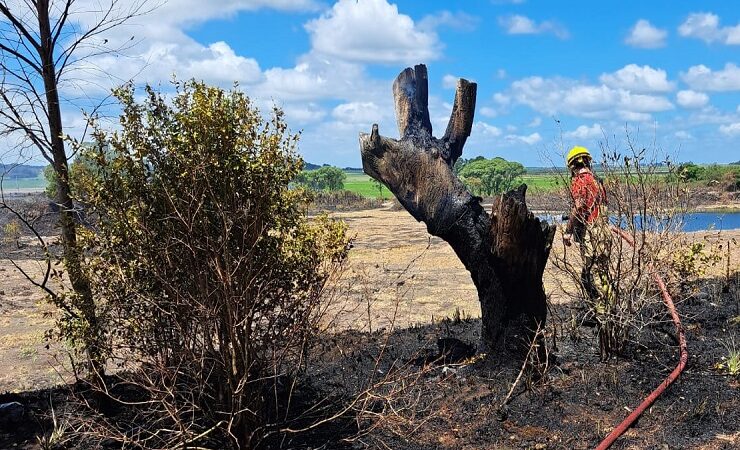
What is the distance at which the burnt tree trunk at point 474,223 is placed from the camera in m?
5.29

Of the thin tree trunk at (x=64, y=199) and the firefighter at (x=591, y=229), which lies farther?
the firefighter at (x=591, y=229)

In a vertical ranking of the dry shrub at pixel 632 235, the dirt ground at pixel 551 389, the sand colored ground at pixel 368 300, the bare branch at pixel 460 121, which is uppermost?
the bare branch at pixel 460 121

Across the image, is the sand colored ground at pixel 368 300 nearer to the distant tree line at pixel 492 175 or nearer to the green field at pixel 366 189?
the green field at pixel 366 189

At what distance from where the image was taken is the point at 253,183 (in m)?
4.53

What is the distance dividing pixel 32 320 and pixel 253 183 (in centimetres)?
905

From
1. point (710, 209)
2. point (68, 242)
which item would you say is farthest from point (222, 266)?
point (710, 209)

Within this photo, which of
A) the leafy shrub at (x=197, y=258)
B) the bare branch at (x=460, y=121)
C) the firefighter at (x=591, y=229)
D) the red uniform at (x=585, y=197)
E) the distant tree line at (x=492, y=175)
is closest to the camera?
the leafy shrub at (x=197, y=258)

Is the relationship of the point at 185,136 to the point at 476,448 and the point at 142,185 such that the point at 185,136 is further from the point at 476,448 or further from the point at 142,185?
the point at 476,448

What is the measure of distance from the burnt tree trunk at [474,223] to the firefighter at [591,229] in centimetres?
52

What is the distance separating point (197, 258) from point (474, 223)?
8.20ft

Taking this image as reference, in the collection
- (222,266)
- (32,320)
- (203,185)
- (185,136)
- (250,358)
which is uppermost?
(185,136)

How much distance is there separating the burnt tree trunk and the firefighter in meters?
0.52

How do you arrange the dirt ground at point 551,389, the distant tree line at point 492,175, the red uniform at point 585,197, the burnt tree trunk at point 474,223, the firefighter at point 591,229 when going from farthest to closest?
the distant tree line at point 492,175 < the red uniform at point 585,197 < the firefighter at point 591,229 < the burnt tree trunk at point 474,223 < the dirt ground at point 551,389

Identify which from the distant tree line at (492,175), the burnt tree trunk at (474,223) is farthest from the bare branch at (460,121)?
the distant tree line at (492,175)
